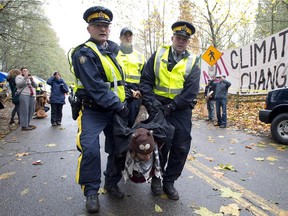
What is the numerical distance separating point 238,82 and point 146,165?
35.7 feet

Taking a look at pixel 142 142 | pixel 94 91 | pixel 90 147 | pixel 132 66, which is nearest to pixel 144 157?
pixel 142 142

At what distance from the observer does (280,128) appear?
6414 millimetres

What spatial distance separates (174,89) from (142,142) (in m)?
0.85

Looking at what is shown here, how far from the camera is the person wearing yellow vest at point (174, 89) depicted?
317 cm

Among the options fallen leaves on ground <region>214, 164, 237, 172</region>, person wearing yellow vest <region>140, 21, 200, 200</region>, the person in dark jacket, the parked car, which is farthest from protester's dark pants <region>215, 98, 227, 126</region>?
person wearing yellow vest <region>140, 21, 200, 200</region>

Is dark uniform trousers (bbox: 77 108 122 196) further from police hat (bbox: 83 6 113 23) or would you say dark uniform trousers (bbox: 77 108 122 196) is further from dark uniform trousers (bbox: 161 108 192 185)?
police hat (bbox: 83 6 113 23)

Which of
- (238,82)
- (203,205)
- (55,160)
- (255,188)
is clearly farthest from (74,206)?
(238,82)

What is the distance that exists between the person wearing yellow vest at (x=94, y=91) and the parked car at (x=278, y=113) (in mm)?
4807

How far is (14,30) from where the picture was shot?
1892 cm

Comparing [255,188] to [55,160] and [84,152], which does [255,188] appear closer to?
[84,152]

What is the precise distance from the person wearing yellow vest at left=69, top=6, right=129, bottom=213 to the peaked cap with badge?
0.40m

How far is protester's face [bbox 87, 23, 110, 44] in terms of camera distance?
117 inches

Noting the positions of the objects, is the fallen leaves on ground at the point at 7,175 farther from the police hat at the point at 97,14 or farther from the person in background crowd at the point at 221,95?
the person in background crowd at the point at 221,95

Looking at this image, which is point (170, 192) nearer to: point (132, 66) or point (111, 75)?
point (111, 75)
